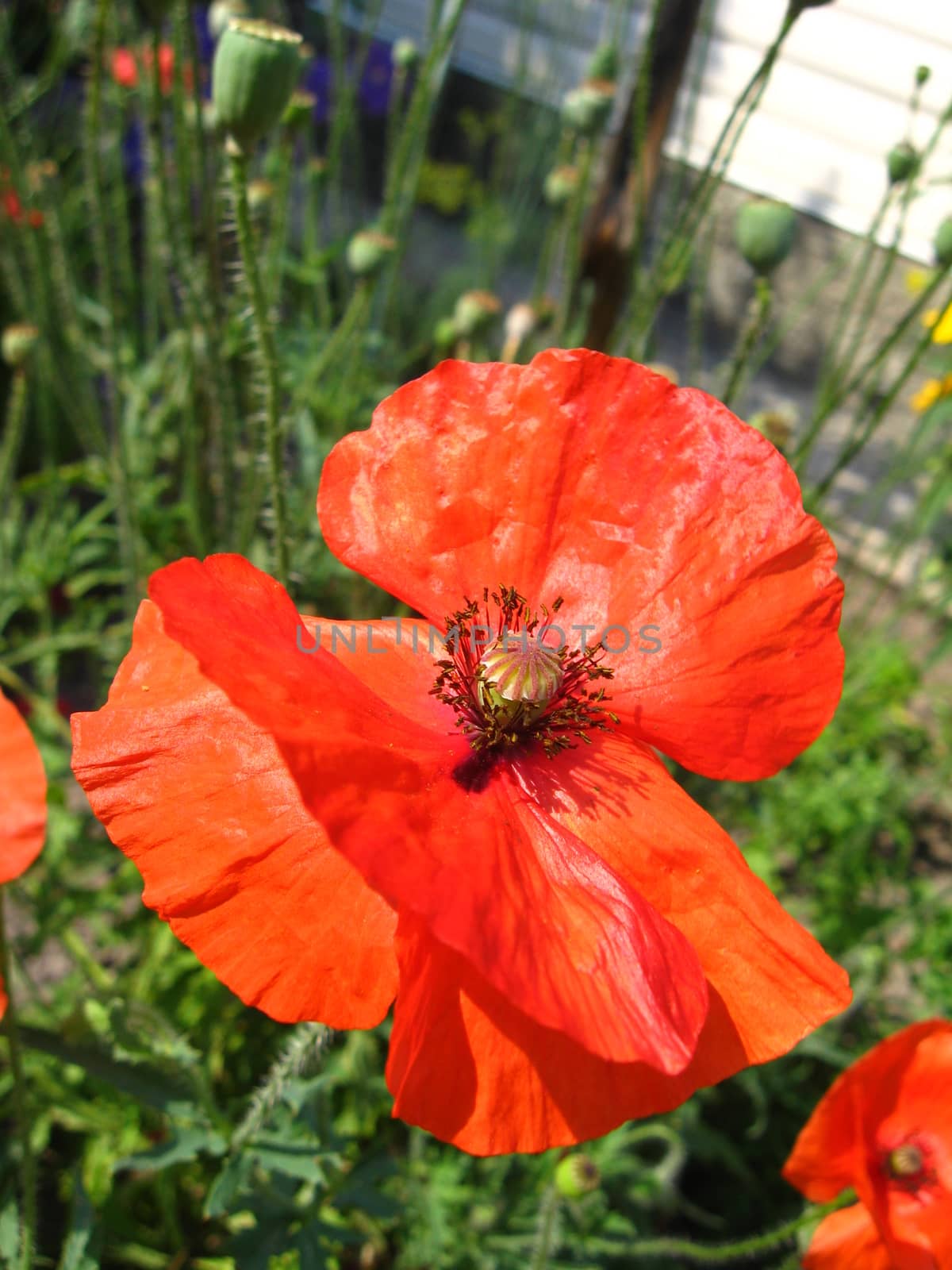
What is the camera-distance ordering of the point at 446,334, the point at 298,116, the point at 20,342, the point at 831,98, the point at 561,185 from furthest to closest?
the point at 831,98 → the point at 446,334 → the point at 561,185 → the point at 20,342 → the point at 298,116

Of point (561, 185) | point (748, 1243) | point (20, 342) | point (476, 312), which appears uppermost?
point (561, 185)

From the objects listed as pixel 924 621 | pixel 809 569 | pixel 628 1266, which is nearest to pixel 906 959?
pixel 628 1266

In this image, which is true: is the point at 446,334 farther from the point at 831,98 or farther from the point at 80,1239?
the point at 831,98

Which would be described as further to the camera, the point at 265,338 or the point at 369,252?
the point at 369,252

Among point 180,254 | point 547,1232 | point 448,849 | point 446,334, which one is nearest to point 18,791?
point 448,849

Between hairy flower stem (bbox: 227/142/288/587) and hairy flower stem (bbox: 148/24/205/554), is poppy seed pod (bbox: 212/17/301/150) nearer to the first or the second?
hairy flower stem (bbox: 227/142/288/587)

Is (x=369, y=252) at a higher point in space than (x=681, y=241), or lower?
lower

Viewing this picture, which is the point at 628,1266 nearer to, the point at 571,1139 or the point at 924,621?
the point at 571,1139
